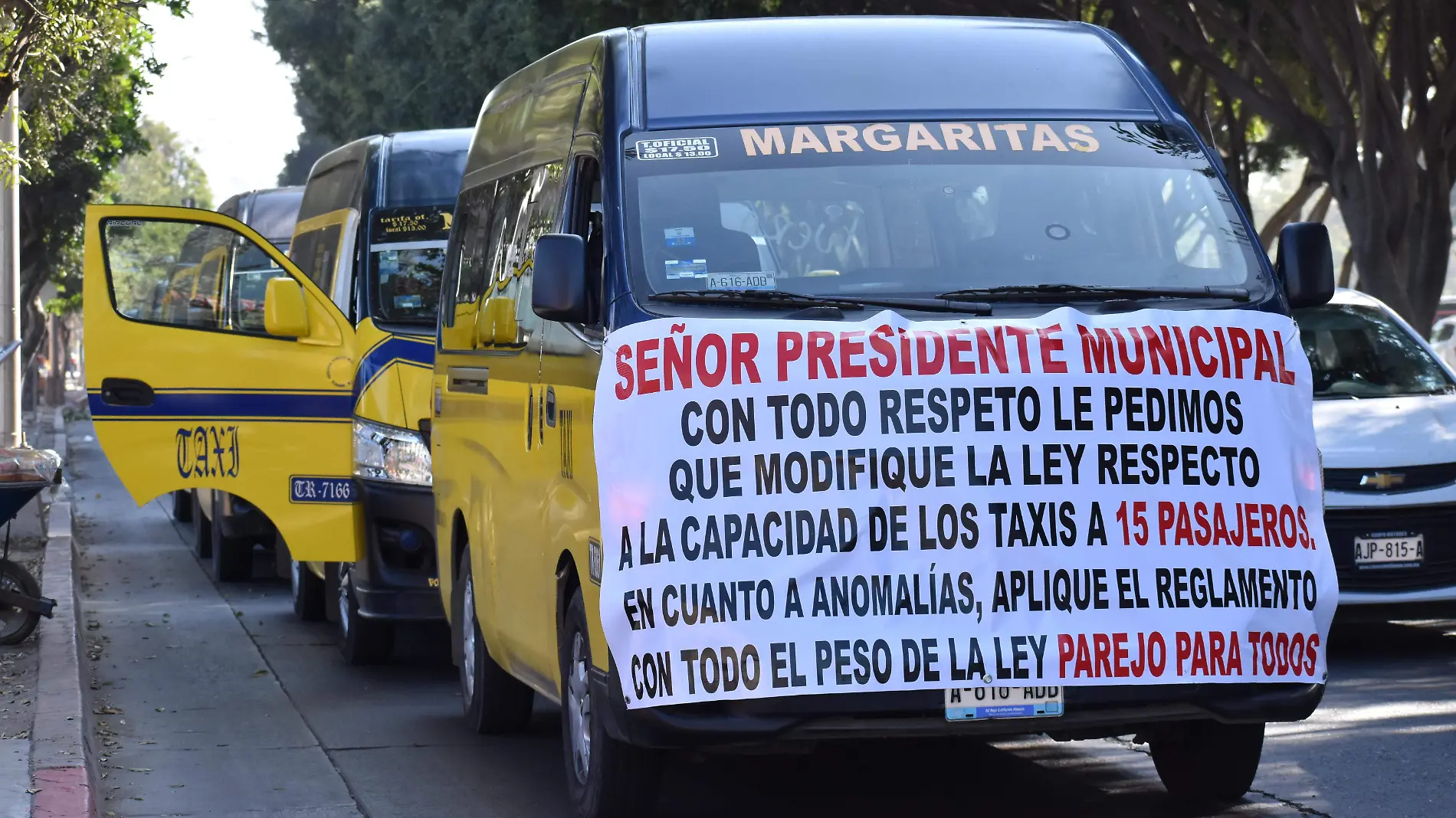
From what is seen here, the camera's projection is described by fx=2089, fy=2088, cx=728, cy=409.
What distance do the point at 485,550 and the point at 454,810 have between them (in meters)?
1.09

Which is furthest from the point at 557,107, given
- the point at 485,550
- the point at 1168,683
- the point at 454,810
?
the point at 1168,683

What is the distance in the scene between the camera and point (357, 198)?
39.1 feet

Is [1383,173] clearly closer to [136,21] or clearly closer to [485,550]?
[136,21]

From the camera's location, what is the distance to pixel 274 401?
10625mm

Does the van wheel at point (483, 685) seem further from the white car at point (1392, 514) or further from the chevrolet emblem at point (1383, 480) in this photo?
the chevrolet emblem at point (1383, 480)

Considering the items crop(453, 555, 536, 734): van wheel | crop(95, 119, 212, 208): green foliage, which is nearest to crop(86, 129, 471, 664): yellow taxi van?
crop(453, 555, 536, 734): van wheel

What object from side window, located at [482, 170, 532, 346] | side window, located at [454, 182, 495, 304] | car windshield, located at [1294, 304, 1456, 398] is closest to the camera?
side window, located at [482, 170, 532, 346]

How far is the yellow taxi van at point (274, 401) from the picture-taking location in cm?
1018

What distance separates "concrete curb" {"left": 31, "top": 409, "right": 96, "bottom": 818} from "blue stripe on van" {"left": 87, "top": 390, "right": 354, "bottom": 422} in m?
1.19

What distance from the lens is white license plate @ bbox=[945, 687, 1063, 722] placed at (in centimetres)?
555

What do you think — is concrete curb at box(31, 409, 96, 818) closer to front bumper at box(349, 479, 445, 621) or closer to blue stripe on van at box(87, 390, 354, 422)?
blue stripe on van at box(87, 390, 354, 422)

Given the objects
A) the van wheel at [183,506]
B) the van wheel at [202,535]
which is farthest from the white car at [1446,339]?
the van wheel at [183,506]

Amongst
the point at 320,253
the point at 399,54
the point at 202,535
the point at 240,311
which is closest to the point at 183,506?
the point at 202,535

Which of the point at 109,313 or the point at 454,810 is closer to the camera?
the point at 454,810
